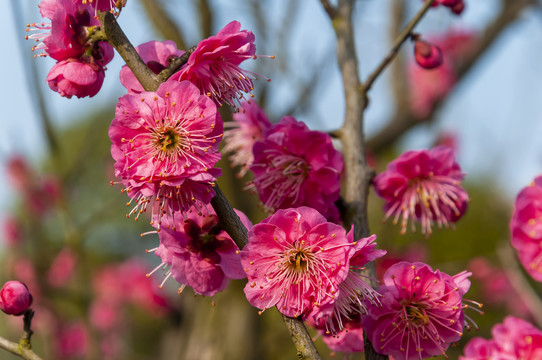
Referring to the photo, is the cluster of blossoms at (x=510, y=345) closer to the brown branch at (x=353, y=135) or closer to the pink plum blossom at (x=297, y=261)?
the brown branch at (x=353, y=135)

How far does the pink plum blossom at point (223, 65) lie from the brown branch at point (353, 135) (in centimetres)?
35

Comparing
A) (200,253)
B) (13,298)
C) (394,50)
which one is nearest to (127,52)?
(200,253)

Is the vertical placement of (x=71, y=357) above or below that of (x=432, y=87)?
below

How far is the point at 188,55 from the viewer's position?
3.13 feet

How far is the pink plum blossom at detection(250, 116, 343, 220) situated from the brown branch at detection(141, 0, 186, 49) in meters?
2.30

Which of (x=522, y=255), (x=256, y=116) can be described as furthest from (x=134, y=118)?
(x=522, y=255)

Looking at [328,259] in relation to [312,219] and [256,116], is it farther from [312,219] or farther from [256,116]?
[256,116]

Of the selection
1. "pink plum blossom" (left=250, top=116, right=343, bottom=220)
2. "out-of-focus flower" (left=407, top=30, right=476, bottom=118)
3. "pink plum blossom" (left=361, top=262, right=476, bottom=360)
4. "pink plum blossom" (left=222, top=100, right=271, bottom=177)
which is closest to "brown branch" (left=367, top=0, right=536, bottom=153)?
"out-of-focus flower" (left=407, top=30, right=476, bottom=118)

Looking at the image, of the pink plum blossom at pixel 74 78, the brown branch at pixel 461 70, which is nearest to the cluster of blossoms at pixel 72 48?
the pink plum blossom at pixel 74 78

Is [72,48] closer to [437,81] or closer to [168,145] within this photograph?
[168,145]

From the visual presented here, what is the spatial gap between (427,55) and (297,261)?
79cm

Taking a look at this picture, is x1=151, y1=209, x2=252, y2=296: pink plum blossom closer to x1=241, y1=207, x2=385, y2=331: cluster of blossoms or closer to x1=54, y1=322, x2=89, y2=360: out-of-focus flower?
x1=241, y1=207, x2=385, y2=331: cluster of blossoms

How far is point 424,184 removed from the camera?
1393 mm

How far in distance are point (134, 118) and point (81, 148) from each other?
285 cm
